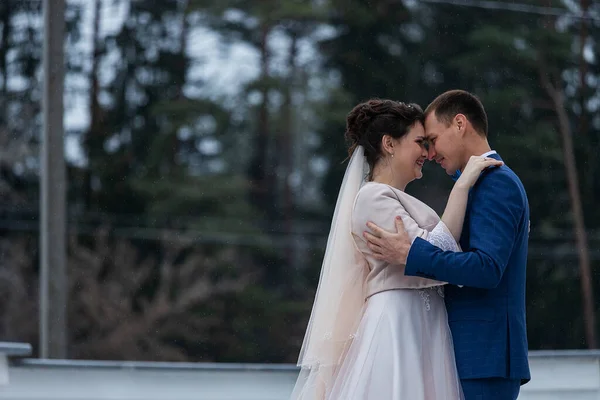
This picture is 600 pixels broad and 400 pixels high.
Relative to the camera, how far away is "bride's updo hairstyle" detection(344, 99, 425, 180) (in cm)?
289

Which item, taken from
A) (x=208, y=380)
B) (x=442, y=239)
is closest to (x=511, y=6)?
(x=208, y=380)

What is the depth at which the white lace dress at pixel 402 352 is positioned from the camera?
270cm

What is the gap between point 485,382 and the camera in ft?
8.69

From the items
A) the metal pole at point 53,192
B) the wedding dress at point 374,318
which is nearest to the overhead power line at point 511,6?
the metal pole at point 53,192

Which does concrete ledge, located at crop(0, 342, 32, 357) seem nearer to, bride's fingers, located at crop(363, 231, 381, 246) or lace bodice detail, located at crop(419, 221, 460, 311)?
bride's fingers, located at crop(363, 231, 381, 246)

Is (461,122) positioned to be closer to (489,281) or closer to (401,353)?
(489,281)

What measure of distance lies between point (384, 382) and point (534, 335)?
1387 cm

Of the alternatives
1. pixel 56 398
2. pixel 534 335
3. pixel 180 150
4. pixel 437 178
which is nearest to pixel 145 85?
pixel 180 150

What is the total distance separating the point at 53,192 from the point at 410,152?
5696 mm

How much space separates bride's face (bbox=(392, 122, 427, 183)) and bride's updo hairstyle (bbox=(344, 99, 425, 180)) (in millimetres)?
17

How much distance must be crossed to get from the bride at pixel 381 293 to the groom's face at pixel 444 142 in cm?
3

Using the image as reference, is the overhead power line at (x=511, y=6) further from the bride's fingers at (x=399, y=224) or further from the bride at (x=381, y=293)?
the bride's fingers at (x=399, y=224)

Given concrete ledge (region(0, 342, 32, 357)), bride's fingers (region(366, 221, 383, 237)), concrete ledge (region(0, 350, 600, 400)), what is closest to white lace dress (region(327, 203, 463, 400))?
bride's fingers (region(366, 221, 383, 237))

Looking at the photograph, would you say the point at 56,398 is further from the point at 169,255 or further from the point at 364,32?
the point at 364,32
